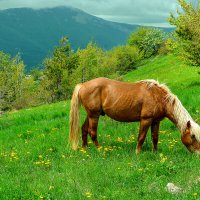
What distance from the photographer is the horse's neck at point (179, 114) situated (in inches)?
454

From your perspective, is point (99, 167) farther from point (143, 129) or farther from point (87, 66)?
point (87, 66)

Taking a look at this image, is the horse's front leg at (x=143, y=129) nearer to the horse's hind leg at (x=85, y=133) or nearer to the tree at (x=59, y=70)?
the horse's hind leg at (x=85, y=133)

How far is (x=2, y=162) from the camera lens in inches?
455

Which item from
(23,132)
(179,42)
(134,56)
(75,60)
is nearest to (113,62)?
(134,56)

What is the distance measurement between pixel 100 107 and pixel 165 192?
537cm

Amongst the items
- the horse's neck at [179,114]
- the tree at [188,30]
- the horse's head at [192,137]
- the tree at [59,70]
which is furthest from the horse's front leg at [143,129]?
the tree at [59,70]

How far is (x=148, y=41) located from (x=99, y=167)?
96.1m

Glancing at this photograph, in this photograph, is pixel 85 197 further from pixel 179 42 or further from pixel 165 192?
pixel 179 42

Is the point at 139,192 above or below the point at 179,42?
below

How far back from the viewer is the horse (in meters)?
11.6

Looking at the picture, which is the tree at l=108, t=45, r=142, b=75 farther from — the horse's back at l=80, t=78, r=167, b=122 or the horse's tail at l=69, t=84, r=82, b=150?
the horse's back at l=80, t=78, r=167, b=122

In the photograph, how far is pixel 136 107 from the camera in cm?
1238

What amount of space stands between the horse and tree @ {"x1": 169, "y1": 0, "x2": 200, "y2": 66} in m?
13.1

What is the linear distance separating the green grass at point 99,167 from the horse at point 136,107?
0.55 metres
